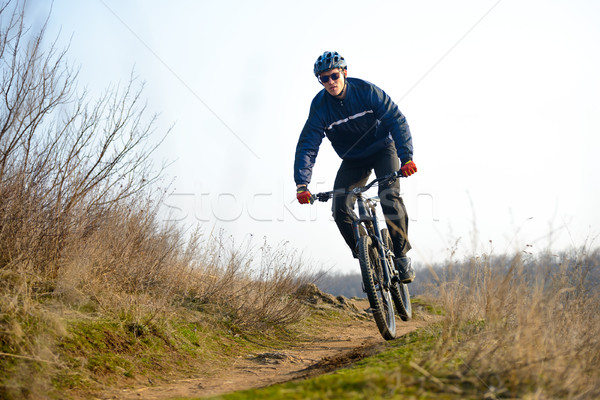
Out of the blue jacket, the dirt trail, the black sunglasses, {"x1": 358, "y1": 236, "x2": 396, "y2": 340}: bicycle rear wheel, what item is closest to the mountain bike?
{"x1": 358, "y1": 236, "x2": 396, "y2": 340}: bicycle rear wheel

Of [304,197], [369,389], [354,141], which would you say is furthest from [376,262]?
[369,389]

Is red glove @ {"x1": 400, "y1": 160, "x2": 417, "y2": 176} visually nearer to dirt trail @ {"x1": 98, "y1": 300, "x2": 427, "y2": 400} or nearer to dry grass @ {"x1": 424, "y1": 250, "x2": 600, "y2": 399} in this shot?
dry grass @ {"x1": 424, "y1": 250, "x2": 600, "y2": 399}

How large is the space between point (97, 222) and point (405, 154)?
329 cm

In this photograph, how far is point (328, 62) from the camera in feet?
16.2

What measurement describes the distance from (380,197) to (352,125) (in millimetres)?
828

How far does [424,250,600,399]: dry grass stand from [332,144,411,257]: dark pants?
3.68 ft

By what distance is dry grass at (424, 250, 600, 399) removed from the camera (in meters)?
2.18

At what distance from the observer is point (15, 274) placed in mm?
3879

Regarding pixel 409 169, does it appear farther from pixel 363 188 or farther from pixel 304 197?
pixel 304 197

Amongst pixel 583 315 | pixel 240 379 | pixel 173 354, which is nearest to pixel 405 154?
pixel 583 315

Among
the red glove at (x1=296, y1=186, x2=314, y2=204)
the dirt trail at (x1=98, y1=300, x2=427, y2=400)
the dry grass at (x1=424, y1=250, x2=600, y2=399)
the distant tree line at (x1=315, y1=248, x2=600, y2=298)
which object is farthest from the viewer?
the red glove at (x1=296, y1=186, x2=314, y2=204)

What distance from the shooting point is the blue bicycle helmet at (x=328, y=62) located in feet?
16.2

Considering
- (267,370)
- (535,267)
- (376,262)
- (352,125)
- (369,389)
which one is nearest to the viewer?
(369,389)

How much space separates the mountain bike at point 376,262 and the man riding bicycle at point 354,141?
0.37ft
